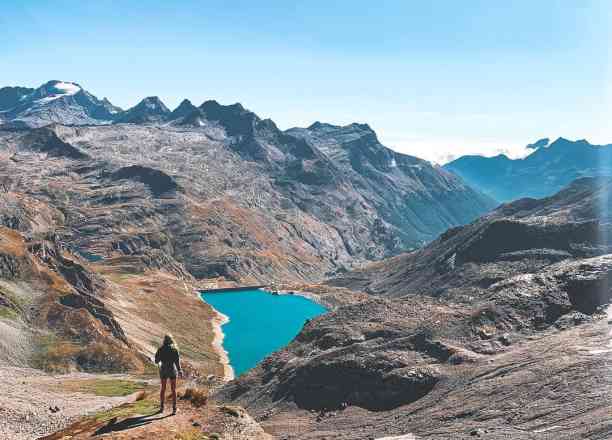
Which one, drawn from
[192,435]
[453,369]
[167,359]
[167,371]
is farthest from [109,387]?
[192,435]

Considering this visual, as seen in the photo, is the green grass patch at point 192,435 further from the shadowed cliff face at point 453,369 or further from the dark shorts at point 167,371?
the shadowed cliff face at point 453,369

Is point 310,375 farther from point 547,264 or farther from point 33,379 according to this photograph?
point 547,264

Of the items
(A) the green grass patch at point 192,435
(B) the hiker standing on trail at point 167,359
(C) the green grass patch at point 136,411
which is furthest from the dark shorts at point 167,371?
(A) the green grass patch at point 192,435

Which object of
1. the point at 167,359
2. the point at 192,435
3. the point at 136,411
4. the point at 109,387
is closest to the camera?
the point at 192,435

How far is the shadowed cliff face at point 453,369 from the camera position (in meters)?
48.6

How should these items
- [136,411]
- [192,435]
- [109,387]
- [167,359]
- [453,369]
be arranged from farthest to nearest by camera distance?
[109,387]
[453,369]
[136,411]
[167,359]
[192,435]

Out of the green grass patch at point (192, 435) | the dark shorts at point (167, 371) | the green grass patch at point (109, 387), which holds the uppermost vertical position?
the dark shorts at point (167, 371)

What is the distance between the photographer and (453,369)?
211 feet

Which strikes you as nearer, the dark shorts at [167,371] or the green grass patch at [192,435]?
the green grass patch at [192,435]

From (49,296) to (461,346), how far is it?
5087 inches

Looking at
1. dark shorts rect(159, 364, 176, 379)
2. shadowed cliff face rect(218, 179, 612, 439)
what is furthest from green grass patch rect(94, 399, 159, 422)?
shadowed cliff face rect(218, 179, 612, 439)

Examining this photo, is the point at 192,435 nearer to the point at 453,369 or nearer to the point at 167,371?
the point at 167,371

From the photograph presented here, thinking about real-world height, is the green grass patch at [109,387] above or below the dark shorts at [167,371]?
below

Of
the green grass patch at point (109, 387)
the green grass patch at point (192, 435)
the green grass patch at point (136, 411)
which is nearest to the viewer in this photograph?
the green grass patch at point (192, 435)
